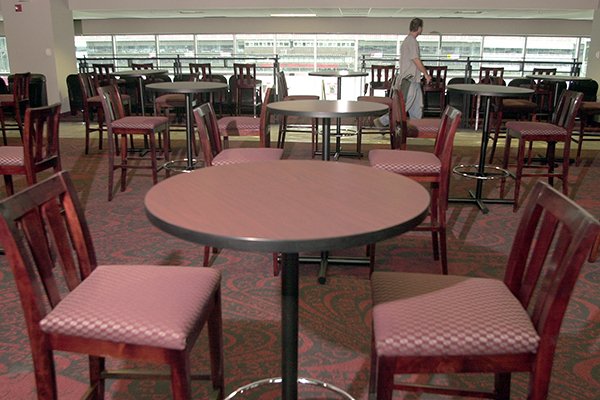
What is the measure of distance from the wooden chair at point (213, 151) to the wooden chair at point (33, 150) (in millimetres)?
902

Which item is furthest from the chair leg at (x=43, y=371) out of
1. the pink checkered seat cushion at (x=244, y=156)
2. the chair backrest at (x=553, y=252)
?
the pink checkered seat cushion at (x=244, y=156)

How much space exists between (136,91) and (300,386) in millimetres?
7448

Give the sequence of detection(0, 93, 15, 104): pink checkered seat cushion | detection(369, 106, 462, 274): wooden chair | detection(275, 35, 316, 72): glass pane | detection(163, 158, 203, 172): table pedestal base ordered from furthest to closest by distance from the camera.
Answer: detection(275, 35, 316, 72): glass pane → detection(0, 93, 15, 104): pink checkered seat cushion → detection(163, 158, 203, 172): table pedestal base → detection(369, 106, 462, 274): wooden chair

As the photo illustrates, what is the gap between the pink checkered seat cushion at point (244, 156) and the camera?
10.5 ft

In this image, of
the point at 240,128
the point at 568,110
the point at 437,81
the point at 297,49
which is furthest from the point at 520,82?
the point at 297,49

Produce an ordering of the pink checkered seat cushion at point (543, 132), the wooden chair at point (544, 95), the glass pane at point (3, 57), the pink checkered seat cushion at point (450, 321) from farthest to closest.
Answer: the glass pane at point (3, 57), the wooden chair at point (544, 95), the pink checkered seat cushion at point (543, 132), the pink checkered seat cushion at point (450, 321)

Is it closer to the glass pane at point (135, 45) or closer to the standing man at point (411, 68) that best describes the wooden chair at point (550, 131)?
the standing man at point (411, 68)

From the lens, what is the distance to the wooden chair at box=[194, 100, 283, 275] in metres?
2.94

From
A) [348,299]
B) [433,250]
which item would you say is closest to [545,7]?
[433,250]

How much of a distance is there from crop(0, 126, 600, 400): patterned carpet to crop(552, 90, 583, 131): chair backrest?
688 mm

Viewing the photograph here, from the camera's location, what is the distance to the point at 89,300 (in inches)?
57.2

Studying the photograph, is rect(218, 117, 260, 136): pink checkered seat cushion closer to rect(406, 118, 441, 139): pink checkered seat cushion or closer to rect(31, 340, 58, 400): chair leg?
rect(406, 118, 441, 139): pink checkered seat cushion

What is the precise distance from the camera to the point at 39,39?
917cm

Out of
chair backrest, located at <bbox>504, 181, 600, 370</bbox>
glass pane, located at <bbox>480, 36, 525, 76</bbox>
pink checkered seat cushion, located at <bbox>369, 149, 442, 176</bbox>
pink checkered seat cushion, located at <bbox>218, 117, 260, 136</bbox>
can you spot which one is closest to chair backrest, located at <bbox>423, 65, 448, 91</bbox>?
pink checkered seat cushion, located at <bbox>218, 117, 260, 136</bbox>
